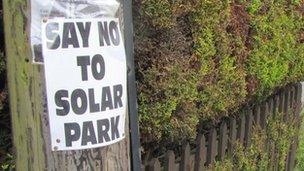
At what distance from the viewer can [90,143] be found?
2.16m

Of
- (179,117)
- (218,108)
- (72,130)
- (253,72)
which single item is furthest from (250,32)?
(72,130)

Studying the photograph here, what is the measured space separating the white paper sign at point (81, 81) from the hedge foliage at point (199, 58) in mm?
786

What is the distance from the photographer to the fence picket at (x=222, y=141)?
4.32m

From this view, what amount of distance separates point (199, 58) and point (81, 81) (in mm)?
1512

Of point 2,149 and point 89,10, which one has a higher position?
point 89,10

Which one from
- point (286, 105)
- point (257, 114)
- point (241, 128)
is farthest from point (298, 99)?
point (241, 128)

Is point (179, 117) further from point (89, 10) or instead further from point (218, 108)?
point (89, 10)

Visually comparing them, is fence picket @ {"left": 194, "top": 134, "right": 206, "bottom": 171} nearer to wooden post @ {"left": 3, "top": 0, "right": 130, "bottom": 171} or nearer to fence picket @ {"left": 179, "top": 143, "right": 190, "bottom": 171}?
fence picket @ {"left": 179, "top": 143, "right": 190, "bottom": 171}

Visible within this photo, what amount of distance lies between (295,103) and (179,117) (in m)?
3.29

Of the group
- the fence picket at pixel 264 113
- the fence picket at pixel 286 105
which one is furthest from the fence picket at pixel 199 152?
the fence picket at pixel 286 105

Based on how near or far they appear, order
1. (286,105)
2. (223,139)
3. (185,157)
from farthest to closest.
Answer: (286,105) < (223,139) < (185,157)

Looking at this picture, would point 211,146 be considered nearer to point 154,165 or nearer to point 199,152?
point 199,152

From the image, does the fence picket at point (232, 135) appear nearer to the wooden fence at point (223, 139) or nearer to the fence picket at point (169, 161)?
the wooden fence at point (223, 139)

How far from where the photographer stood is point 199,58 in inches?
139
